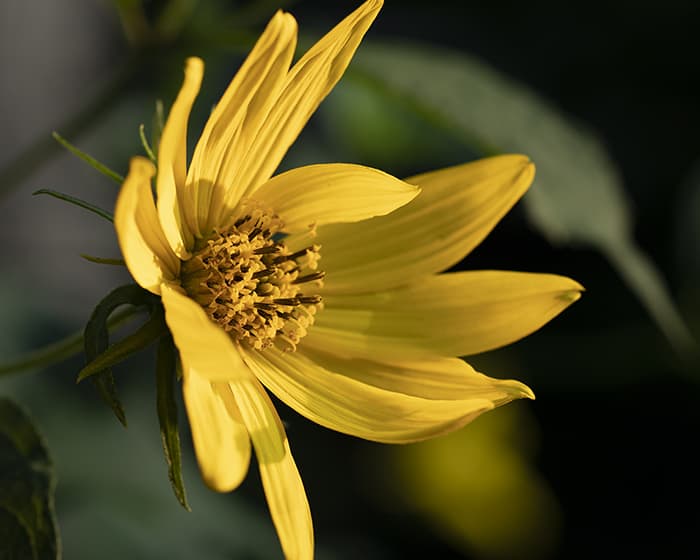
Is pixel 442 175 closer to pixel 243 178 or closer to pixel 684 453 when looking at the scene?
pixel 243 178

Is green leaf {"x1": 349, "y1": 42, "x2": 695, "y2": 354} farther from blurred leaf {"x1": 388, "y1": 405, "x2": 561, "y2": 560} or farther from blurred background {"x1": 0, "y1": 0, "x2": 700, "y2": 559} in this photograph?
blurred leaf {"x1": 388, "y1": 405, "x2": 561, "y2": 560}

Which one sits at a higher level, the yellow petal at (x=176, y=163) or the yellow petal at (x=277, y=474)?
the yellow petal at (x=176, y=163)

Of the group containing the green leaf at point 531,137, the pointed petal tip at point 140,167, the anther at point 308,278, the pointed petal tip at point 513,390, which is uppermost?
the green leaf at point 531,137

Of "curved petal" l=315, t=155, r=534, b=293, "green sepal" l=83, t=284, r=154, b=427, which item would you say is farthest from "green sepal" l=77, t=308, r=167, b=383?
"curved petal" l=315, t=155, r=534, b=293

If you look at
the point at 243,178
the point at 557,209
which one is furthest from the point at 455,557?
the point at 243,178

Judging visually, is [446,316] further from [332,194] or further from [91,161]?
[91,161]

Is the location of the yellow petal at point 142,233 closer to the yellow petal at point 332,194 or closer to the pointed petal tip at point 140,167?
the pointed petal tip at point 140,167

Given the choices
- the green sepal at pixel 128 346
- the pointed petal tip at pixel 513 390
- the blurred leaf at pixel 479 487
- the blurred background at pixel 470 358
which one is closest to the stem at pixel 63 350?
the green sepal at pixel 128 346
